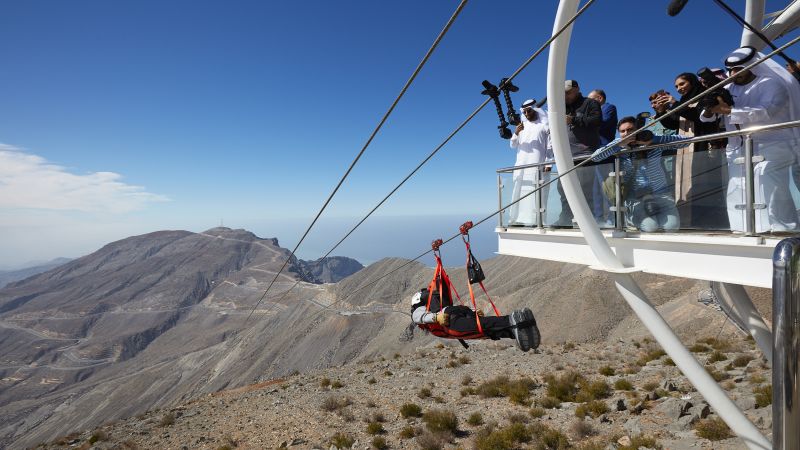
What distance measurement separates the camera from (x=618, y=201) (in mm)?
6031

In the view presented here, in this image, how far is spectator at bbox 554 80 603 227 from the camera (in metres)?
6.98

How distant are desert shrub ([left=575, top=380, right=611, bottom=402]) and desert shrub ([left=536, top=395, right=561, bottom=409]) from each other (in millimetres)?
707

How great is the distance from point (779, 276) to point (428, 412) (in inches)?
566

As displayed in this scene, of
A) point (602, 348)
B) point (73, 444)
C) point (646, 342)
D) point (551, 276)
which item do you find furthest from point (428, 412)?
point (551, 276)

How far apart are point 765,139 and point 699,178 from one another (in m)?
0.81

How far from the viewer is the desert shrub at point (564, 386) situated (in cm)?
1414

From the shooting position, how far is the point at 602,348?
22.5 metres

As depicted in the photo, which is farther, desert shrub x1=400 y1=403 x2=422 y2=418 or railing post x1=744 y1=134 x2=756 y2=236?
desert shrub x1=400 y1=403 x2=422 y2=418

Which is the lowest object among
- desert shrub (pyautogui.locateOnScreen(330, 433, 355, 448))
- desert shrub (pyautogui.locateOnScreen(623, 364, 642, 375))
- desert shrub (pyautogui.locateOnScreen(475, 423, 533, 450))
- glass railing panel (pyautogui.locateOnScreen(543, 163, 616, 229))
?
desert shrub (pyautogui.locateOnScreen(330, 433, 355, 448))

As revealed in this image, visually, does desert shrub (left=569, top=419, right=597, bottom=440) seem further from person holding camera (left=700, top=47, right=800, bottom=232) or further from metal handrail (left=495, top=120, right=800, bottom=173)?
person holding camera (left=700, top=47, right=800, bottom=232)

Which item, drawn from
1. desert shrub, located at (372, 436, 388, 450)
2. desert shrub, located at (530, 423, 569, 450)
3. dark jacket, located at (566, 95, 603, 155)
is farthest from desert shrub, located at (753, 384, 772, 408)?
desert shrub, located at (372, 436, 388, 450)

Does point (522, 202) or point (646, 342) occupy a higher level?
point (522, 202)

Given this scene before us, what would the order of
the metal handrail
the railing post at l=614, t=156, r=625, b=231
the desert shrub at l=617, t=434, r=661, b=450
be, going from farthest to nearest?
the desert shrub at l=617, t=434, r=661, b=450 → the railing post at l=614, t=156, r=625, b=231 → the metal handrail

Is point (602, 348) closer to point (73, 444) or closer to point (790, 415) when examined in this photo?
point (790, 415)
